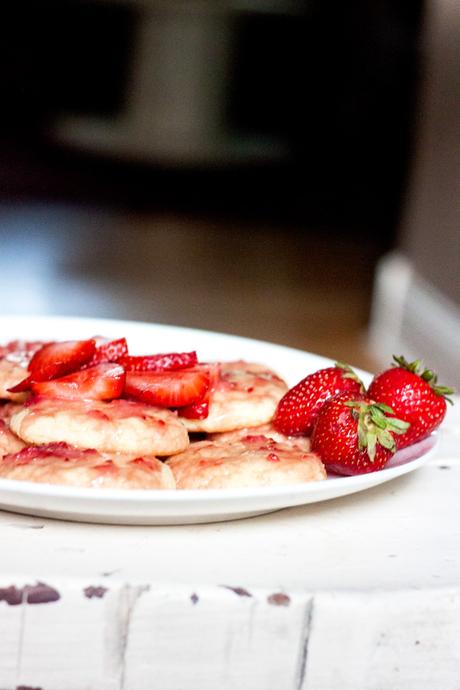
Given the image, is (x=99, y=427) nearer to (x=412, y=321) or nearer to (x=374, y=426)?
(x=374, y=426)

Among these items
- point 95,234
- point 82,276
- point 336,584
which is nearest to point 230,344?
point 336,584

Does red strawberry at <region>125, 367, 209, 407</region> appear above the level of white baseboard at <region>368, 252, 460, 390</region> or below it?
above

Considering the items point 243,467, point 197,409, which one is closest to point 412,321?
point 197,409

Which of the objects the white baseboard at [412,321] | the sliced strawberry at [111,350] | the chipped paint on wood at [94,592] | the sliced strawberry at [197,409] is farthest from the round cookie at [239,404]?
the white baseboard at [412,321]

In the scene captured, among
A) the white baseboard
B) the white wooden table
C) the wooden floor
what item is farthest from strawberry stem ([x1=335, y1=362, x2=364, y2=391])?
the wooden floor

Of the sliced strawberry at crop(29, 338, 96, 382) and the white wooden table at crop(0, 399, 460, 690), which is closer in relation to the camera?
the white wooden table at crop(0, 399, 460, 690)

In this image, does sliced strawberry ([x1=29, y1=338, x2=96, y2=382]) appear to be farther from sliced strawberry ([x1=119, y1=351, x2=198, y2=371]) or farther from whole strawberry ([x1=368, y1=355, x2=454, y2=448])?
whole strawberry ([x1=368, y1=355, x2=454, y2=448])
